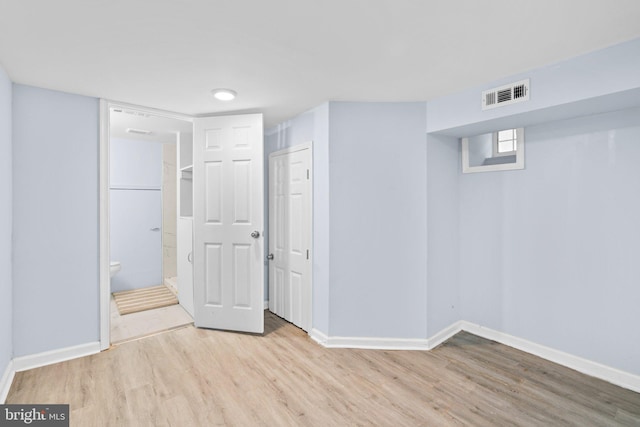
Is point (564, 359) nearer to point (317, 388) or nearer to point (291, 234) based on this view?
point (317, 388)

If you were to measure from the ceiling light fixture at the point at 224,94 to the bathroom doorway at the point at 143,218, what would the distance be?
55.2 inches

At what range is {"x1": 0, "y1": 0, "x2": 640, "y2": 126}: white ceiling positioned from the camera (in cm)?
149

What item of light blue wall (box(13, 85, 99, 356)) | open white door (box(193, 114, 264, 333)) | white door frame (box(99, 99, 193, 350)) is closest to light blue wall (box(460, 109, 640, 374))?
open white door (box(193, 114, 264, 333))

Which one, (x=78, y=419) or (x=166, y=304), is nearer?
(x=78, y=419)

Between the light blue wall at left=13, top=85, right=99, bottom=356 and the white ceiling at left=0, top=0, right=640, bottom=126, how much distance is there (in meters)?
0.26

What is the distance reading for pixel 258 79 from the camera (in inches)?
91.1

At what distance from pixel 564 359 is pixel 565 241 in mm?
978

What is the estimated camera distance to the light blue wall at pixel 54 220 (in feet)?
7.82

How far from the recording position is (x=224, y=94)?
8.43 ft

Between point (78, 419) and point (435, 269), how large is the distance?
2892 mm

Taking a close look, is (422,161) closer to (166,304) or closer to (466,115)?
(466,115)

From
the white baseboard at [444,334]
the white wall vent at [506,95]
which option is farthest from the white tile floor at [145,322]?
the white wall vent at [506,95]

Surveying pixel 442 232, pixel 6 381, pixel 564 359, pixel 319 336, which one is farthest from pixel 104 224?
pixel 564 359

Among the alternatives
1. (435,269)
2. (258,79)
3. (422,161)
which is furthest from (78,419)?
(422,161)
